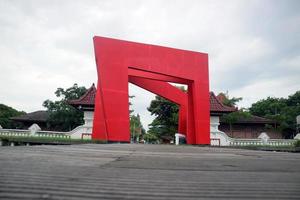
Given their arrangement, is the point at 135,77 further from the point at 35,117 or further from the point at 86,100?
the point at 35,117

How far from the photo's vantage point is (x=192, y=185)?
117cm

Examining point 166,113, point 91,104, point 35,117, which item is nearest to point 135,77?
point 91,104

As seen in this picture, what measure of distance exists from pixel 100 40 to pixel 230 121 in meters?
13.2

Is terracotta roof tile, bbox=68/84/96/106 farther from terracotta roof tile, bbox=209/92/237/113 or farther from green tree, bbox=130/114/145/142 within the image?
green tree, bbox=130/114/145/142

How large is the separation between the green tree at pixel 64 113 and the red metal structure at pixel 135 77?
787 centimetres

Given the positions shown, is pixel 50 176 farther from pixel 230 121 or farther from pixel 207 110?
pixel 230 121

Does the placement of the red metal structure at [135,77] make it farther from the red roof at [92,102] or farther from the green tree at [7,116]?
the green tree at [7,116]

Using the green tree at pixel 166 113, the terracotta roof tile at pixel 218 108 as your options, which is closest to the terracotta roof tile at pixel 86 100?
the terracotta roof tile at pixel 218 108

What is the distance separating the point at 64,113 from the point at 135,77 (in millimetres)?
8574

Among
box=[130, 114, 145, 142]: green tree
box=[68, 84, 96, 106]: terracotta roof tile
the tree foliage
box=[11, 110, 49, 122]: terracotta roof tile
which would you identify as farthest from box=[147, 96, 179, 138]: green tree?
box=[130, 114, 145, 142]: green tree

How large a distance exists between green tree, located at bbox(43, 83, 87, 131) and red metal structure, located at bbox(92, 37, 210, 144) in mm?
7872

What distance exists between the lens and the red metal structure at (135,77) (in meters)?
11.8

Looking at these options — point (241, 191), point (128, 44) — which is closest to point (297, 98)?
point (128, 44)

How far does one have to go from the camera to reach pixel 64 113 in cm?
2047
